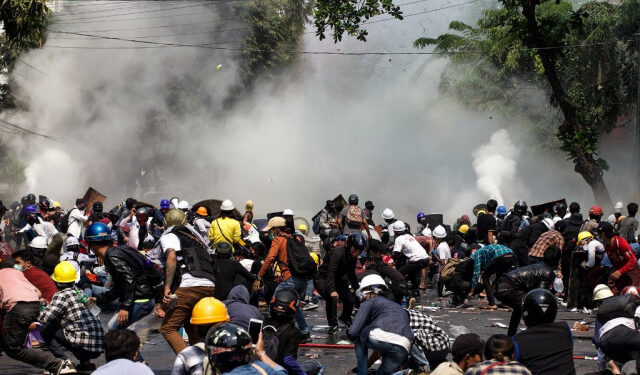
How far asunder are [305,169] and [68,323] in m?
36.4

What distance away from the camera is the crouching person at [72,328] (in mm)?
7703

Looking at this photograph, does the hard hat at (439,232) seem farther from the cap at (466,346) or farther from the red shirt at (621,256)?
the cap at (466,346)

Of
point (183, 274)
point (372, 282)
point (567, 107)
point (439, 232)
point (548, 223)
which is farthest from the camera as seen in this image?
point (567, 107)

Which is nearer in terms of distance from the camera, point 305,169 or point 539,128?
point 539,128

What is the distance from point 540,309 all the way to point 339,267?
5081 mm

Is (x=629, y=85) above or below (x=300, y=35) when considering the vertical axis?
below

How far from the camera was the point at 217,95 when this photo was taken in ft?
127

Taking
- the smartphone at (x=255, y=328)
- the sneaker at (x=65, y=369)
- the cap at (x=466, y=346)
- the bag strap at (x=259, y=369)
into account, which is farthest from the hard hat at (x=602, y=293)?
the sneaker at (x=65, y=369)

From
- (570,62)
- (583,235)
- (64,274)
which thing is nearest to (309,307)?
(583,235)

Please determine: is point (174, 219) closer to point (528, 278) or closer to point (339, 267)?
point (339, 267)

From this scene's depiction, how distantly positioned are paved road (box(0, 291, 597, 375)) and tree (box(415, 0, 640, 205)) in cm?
792

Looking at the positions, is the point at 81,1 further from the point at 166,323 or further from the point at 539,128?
the point at 166,323

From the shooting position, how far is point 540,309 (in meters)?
5.84

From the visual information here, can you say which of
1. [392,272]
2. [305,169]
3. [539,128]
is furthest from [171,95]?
[392,272]
